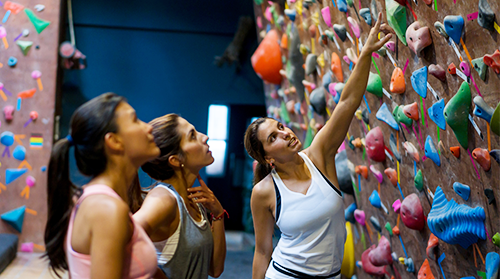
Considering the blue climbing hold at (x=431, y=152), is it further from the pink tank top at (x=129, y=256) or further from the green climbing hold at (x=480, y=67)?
the pink tank top at (x=129, y=256)

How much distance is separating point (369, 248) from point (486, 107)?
1.42m

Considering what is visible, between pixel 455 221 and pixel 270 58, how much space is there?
8.47 ft

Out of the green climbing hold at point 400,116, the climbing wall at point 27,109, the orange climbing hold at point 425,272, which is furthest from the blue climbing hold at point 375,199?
the climbing wall at point 27,109

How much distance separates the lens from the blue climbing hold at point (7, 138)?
14.3ft

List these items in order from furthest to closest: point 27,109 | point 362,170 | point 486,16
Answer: point 27,109, point 362,170, point 486,16

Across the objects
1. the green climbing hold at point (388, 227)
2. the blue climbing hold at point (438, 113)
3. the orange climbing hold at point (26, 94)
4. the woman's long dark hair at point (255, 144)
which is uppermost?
the blue climbing hold at point (438, 113)

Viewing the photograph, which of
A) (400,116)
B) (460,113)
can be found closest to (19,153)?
(400,116)

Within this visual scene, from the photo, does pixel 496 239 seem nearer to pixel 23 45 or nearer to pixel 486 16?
pixel 486 16

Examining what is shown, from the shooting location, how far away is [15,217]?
433 centimetres

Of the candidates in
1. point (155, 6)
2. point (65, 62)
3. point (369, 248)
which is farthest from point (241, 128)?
point (369, 248)

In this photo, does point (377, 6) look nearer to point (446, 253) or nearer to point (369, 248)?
point (446, 253)

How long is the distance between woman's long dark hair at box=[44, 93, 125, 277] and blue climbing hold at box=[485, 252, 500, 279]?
132cm

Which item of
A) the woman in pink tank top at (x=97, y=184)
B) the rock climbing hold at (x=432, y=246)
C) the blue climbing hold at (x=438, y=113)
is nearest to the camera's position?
the woman in pink tank top at (x=97, y=184)

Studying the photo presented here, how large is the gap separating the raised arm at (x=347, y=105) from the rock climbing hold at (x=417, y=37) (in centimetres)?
13
